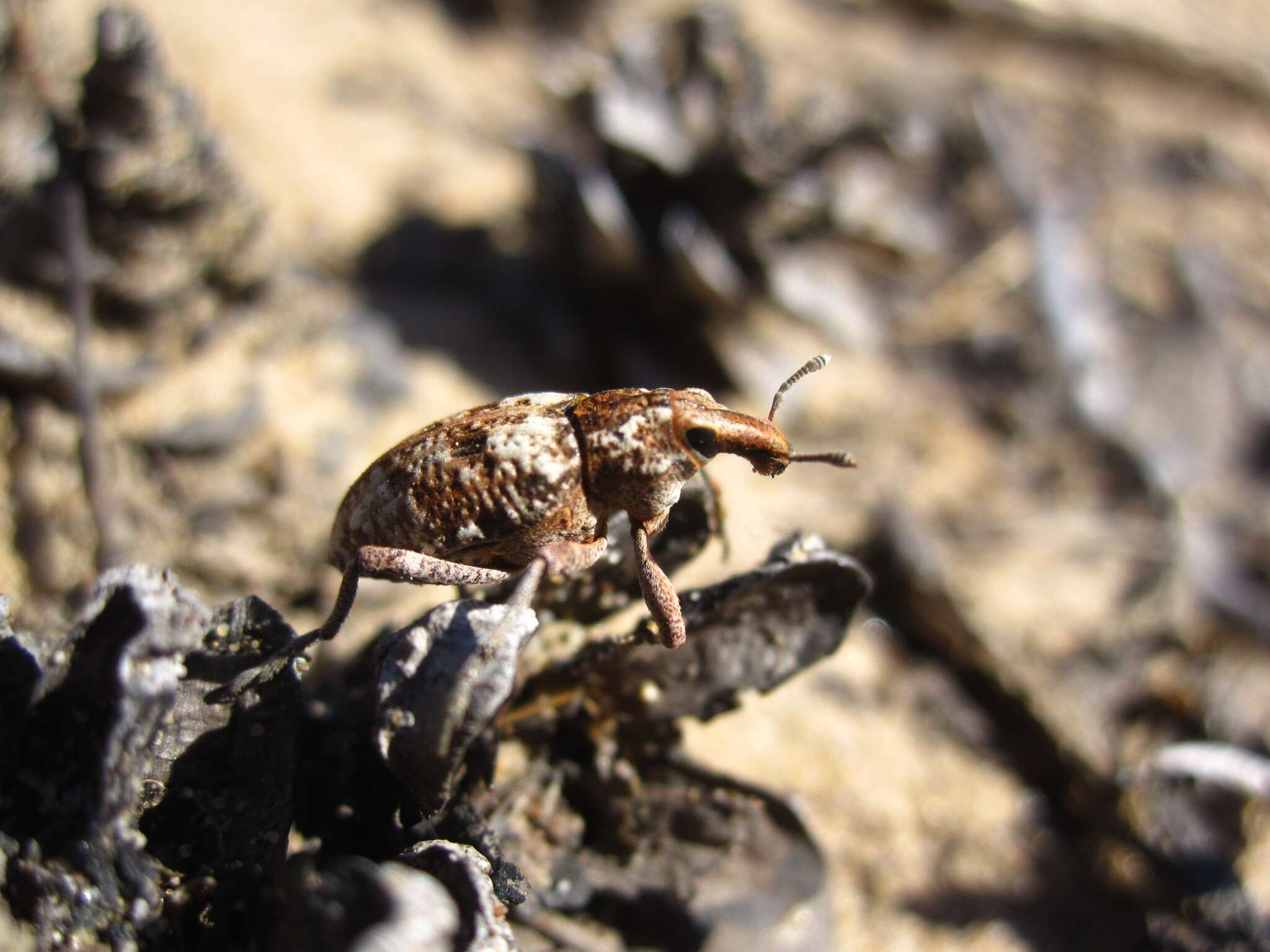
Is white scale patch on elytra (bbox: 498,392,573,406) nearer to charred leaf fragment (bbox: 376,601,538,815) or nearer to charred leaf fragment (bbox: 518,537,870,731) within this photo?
charred leaf fragment (bbox: 518,537,870,731)

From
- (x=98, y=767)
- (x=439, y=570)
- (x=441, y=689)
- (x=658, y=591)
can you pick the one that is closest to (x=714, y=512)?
(x=658, y=591)

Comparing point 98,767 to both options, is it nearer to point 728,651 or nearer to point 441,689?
point 441,689

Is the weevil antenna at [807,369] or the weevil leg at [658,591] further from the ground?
the weevil antenna at [807,369]

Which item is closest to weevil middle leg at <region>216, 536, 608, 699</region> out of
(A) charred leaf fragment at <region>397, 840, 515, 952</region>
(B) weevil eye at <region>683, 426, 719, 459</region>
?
(B) weevil eye at <region>683, 426, 719, 459</region>

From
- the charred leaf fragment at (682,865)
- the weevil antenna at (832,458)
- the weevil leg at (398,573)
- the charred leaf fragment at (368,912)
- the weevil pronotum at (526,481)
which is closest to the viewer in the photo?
the charred leaf fragment at (368,912)

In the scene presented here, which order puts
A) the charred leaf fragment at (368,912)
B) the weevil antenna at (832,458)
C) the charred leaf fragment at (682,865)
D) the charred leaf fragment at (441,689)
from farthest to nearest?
1. the weevil antenna at (832,458)
2. the charred leaf fragment at (682,865)
3. the charred leaf fragment at (441,689)
4. the charred leaf fragment at (368,912)

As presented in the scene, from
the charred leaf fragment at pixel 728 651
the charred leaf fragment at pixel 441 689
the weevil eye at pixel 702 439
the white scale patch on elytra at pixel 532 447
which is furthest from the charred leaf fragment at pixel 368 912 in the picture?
the weevil eye at pixel 702 439

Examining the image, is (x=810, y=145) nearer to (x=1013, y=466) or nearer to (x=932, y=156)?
(x=932, y=156)

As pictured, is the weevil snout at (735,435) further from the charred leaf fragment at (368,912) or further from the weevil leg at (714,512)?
the charred leaf fragment at (368,912)
